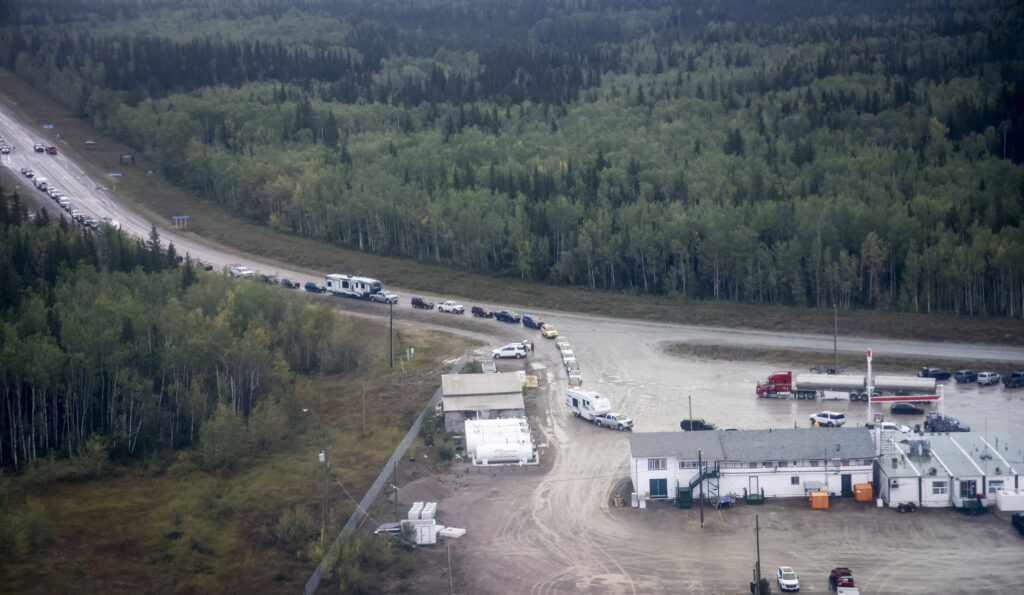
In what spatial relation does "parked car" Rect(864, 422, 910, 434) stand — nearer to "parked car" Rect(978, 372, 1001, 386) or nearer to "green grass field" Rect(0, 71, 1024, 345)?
"parked car" Rect(978, 372, 1001, 386)

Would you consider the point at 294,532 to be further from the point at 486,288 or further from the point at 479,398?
the point at 486,288

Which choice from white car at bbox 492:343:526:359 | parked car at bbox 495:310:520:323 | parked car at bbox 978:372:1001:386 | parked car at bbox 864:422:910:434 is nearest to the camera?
parked car at bbox 864:422:910:434

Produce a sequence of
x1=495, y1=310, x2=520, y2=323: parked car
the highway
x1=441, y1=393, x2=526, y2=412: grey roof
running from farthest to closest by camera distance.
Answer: x1=495, y1=310, x2=520, y2=323: parked car < the highway < x1=441, y1=393, x2=526, y2=412: grey roof

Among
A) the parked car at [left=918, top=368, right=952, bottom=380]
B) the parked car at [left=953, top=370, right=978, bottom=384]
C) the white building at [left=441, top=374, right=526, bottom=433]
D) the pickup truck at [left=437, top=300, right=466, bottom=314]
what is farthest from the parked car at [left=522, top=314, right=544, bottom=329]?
the parked car at [left=953, top=370, right=978, bottom=384]

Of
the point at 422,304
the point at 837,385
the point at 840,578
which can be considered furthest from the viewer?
the point at 422,304

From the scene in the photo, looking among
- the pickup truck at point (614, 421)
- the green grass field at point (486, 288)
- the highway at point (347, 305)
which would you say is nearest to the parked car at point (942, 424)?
the highway at point (347, 305)

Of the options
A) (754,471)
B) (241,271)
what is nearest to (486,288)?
(241,271)

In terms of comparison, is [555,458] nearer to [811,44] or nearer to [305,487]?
[305,487]

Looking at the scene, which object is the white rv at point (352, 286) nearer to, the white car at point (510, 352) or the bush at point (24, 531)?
the white car at point (510, 352)
